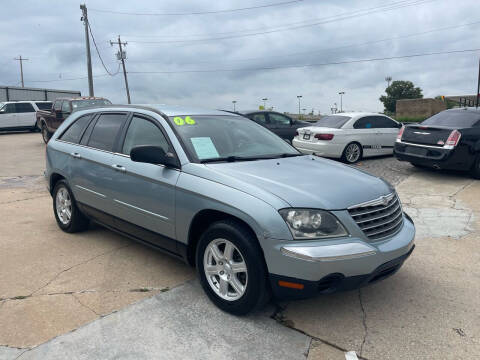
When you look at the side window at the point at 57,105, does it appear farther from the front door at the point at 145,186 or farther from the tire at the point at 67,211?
the front door at the point at 145,186

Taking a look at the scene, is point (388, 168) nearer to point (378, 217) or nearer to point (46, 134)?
point (378, 217)

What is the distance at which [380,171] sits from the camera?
984cm

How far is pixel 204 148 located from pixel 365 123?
8557 mm

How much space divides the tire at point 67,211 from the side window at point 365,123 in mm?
7977

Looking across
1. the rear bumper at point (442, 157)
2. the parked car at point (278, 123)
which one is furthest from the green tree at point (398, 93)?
the rear bumper at point (442, 157)

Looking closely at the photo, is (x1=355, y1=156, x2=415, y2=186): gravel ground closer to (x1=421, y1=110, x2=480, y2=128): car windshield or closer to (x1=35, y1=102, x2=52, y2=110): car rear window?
(x1=421, y1=110, x2=480, y2=128): car windshield

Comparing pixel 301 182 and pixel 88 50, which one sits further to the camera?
pixel 88 50

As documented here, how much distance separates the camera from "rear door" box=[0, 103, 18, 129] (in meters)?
22.7

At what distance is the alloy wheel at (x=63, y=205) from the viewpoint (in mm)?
5371

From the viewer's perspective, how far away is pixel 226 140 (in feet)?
13.6

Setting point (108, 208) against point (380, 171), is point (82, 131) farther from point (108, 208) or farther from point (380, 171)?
point (380, 171)

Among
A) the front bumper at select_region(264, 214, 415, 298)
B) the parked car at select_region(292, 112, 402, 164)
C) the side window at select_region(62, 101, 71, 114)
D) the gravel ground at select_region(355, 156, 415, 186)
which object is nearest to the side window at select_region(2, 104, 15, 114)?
the side window at select_region(62, 101, 71, 114)

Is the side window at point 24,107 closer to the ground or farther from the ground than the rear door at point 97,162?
farther from the ground

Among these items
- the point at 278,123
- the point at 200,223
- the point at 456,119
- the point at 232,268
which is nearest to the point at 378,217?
the point at 232,268
